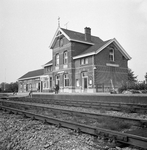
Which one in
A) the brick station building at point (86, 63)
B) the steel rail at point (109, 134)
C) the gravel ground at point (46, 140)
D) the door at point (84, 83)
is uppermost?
the brick station building at point (86, 63)

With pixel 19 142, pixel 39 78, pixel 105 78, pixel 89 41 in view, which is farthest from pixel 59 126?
pixel 39 78

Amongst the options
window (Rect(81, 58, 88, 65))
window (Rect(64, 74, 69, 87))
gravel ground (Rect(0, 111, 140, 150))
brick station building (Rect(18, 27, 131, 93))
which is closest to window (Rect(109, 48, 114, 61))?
brick station building (Rect(18, 27, 131, 93))

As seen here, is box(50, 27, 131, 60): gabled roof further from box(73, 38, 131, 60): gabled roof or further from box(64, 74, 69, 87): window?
box(64, 74, 69, 87): window

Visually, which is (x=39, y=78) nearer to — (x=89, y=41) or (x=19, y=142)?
(x=89, y=41)

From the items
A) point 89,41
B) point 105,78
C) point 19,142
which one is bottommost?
point 19,142

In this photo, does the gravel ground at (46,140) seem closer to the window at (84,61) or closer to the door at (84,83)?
the door at (84,83)

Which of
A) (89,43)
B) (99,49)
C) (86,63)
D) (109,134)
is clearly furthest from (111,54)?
(109,134)

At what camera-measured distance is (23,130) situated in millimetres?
5633

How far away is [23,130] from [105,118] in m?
2.81

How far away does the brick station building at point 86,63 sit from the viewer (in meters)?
25.2

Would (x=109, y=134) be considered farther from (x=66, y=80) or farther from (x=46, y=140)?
(x=66, y=80)

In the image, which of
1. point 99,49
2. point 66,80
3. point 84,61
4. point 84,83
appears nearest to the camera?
point 99,49

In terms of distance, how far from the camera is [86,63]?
26188 mm

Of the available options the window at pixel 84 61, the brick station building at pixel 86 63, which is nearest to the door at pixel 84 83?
the brick station building at pixel 86 63
